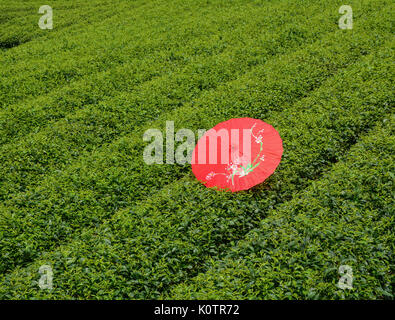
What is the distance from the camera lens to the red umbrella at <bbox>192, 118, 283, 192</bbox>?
6832mm

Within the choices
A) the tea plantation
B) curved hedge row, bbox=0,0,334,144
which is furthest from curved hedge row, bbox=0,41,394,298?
curved hedge row, bbox=0,0,334,144

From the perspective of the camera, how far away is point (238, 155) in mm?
7160

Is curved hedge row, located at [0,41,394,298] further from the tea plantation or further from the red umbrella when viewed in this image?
the red umbrella

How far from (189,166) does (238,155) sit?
2.01 metres

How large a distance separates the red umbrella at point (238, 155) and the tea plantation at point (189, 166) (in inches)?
19.8

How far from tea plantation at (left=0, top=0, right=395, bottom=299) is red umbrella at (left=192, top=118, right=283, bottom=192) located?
1.65 feet

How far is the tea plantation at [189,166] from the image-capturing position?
19.1 ft

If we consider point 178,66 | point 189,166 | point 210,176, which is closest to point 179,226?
point 210,176

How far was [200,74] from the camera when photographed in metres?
13.1

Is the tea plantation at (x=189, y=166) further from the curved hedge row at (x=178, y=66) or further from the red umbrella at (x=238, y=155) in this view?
the red umbrella at (x=238, y=155)

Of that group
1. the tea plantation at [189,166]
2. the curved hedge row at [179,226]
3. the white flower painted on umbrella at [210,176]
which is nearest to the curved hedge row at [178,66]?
the tea plantation at [189,166]

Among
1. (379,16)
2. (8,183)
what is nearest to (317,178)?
(8,183)

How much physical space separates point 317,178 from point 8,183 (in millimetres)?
7921
